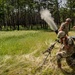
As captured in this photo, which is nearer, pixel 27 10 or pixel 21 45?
pixel 21 45

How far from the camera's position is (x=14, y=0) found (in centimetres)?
5659

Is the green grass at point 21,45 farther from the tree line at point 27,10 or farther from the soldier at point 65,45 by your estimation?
the tree line at point 27,10

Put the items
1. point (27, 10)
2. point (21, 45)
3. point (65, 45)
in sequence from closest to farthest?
point (65, 45)
point (21, 45)
point (27, 10)

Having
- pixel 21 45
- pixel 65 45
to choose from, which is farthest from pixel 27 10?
pixel 65 45

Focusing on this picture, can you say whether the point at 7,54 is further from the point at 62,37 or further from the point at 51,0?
the point at 51,0

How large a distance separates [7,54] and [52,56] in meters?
2.57

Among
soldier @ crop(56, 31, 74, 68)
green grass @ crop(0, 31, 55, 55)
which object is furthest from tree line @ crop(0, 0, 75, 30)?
soldier @ crop(56, 31, 74, 68)

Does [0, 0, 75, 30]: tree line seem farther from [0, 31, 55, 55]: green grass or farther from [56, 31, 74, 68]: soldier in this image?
[56, 31, 74, 68]: soldier

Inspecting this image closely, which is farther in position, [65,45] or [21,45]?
[21,45]

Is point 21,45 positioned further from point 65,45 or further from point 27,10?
point 27,10

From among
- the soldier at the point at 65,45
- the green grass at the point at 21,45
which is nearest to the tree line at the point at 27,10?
the green grass at the point at 21,45

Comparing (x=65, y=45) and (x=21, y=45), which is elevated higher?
(x=65, y=45)

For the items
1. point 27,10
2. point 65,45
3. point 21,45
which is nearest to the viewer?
point 65,45

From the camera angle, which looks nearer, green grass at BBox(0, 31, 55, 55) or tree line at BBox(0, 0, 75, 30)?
green grass at BBox(0, 31, 55, 55)
